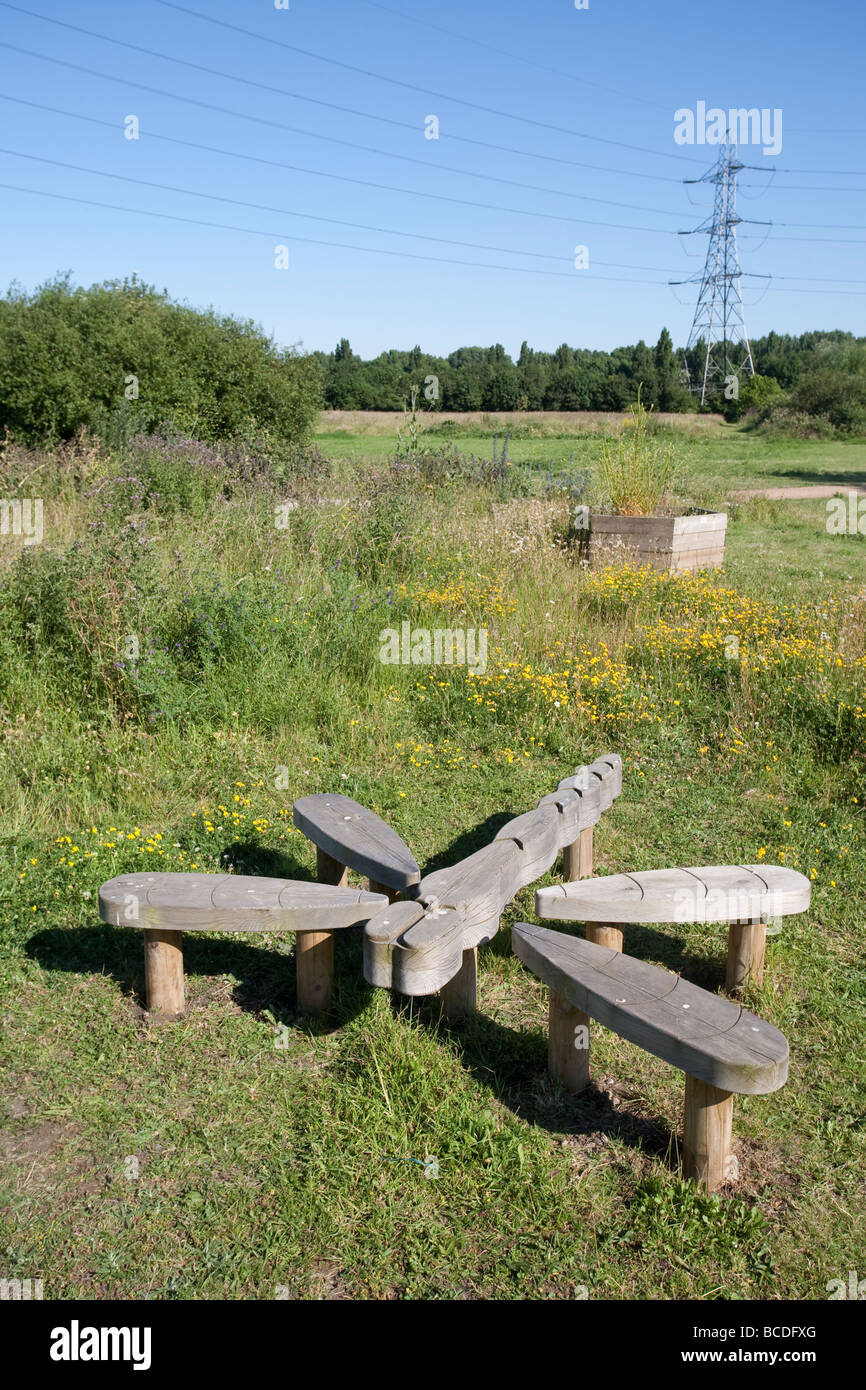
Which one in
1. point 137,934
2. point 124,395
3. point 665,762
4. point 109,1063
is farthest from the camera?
point 124,395

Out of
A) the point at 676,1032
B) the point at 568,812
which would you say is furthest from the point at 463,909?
the point at 568,812

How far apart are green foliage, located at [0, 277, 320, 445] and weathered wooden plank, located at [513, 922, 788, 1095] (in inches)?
427

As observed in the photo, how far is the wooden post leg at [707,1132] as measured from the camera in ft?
8.34

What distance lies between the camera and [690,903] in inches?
131

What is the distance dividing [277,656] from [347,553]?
7.19 ft

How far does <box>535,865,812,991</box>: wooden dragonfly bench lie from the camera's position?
3307 millimetres

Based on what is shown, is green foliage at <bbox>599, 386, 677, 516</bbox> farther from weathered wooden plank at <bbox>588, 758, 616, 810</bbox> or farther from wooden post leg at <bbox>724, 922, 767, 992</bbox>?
wooden post leg at <bbox>724, 922, 767, 992</bbox>

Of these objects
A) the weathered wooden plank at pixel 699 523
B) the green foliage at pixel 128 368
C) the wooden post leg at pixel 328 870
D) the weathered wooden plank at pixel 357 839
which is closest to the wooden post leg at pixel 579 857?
the weathered wooden plank at pixel 357 839

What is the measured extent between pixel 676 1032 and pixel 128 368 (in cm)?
1339

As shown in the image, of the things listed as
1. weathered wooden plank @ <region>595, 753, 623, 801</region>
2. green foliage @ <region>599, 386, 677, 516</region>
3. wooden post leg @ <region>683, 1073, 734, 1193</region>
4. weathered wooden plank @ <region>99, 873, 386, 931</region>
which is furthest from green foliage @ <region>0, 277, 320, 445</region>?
wooden post leg @ <region>683, 1073, 734, 1193</region>

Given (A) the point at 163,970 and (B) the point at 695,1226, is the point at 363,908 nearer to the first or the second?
(A) the point at 163,970
